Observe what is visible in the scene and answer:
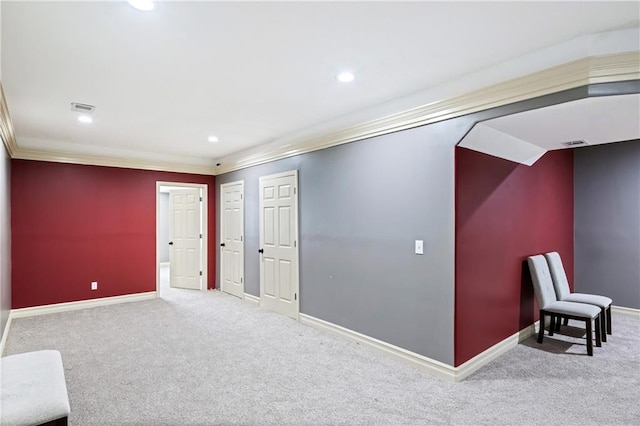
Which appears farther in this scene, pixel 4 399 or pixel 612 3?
pixel 612 3

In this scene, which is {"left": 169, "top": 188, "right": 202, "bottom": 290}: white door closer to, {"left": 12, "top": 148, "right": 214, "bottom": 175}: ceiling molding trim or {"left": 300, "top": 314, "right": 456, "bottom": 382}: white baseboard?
{"left": 12, "top": 148, "right": 214, "bottom": 175}: ceiling molding trim

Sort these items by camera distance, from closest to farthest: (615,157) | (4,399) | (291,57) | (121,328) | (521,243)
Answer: (4,399) < (291,57) < (521,243) < (121,328) < (615,157)

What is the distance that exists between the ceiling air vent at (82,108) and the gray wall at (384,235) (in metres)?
2.37

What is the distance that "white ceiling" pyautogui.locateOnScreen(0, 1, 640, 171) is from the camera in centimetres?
190

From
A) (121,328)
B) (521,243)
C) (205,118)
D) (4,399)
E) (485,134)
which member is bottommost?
(121,328)

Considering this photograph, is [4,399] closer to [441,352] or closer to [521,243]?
[441,352]

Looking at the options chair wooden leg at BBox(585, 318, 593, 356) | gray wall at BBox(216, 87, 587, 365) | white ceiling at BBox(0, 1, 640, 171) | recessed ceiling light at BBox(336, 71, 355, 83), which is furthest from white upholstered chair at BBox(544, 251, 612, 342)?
recessed ceiling light at BBox(336, 71, 355, 83)

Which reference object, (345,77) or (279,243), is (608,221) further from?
(279,243)

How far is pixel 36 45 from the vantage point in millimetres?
2246

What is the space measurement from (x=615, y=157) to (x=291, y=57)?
16.3 feet

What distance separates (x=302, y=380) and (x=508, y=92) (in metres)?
2.78

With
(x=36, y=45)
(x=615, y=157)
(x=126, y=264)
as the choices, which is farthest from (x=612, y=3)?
(x=126, y=264)

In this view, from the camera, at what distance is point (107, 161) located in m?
5.53

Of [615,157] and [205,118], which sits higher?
[205,118]
